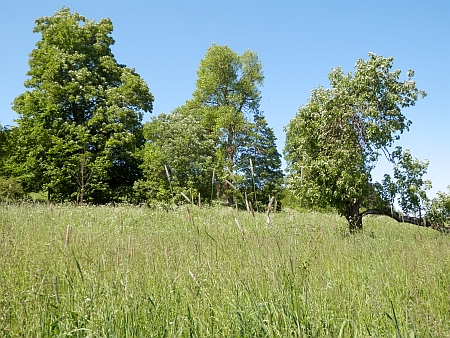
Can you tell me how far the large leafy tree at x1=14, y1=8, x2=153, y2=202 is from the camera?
2470cm

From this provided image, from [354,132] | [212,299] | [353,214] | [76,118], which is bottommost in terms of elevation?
[212,299]

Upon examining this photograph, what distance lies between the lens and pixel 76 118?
2756 cm

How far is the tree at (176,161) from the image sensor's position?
84.1 feet

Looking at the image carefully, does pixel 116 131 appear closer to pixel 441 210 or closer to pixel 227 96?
pixel 227 96

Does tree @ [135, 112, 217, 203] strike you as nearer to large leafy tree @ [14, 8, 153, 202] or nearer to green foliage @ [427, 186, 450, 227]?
large leafy tree @ [14, 8, 153, 202]

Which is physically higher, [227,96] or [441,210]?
[227,96]

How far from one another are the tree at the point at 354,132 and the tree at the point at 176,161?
13307 mm

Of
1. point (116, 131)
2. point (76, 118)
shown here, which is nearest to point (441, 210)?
point (116, 131)

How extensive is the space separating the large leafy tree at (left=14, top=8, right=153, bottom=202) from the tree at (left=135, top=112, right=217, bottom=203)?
4.89ft

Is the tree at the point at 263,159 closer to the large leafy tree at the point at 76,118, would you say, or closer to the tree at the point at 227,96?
the tree at the point at 227,96

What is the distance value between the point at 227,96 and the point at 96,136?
11351mm

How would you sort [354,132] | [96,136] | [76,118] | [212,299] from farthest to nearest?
[76,118], [96,136], [354,132], [212,299]

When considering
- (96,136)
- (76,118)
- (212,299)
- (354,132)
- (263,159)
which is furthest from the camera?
(263,159)

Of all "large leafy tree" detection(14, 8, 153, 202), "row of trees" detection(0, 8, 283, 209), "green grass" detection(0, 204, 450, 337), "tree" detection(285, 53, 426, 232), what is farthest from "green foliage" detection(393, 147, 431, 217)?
"large leafy tree" detection(14, 8, 153, 202)
